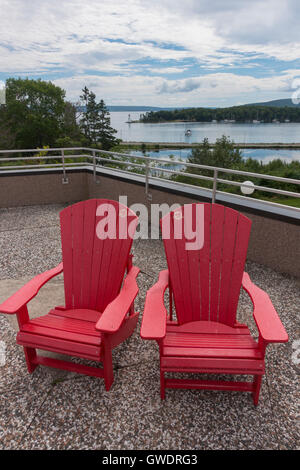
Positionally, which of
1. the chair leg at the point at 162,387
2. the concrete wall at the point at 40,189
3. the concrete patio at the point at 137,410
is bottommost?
the concrete patio at the point at 137,410

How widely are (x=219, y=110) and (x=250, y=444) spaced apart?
204 feet

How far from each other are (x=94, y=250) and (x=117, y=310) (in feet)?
2.29

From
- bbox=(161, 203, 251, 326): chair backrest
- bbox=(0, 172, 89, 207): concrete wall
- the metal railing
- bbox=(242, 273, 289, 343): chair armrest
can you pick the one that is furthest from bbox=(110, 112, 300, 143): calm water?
bbox=(242, 273, 289, 343): chair armrest

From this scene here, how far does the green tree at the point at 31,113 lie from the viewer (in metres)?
42.9

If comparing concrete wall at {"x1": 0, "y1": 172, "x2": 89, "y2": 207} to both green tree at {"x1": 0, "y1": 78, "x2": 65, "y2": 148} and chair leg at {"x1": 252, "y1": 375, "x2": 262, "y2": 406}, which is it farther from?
green tree at {"x1": 0, "y1": 78, "x2": 65, "y2": 148}

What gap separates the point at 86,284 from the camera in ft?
7.74

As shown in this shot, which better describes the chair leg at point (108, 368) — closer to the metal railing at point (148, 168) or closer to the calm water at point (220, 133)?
the metal railing at point (148, 168)

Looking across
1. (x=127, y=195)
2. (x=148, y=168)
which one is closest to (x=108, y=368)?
(x=148, y=168)

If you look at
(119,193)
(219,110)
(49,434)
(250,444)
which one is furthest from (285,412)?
(219,110)

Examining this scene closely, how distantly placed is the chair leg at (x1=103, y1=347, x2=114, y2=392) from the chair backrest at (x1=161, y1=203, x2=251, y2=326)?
60 centimetres

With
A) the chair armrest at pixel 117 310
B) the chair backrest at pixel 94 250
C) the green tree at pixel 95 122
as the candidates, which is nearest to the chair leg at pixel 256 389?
the chair armrest at pixel 117 310

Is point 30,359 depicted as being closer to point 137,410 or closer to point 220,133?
point 137,410

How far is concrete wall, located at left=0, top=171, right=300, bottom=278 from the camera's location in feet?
11.4

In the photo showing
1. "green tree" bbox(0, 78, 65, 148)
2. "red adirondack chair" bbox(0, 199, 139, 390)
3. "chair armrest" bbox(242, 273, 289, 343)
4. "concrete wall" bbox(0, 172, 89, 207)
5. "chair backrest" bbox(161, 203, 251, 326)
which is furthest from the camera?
"green tree" bbox(0, 78, 65, 148)
